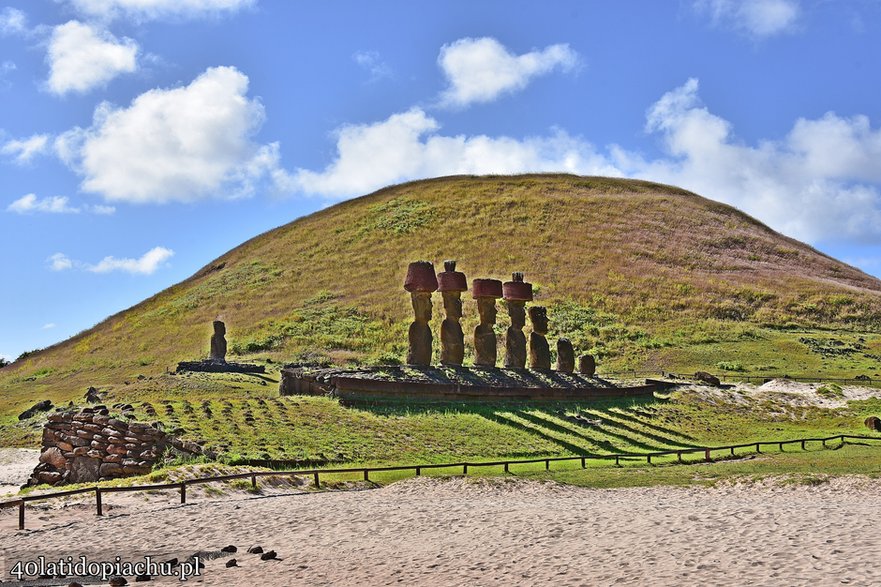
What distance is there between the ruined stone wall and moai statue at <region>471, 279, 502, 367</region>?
1850 cm

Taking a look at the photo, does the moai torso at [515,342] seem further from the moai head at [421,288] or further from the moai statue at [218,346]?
the moai statue at [218,346]

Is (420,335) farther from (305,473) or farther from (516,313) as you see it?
(305,473)

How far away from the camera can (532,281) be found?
78.1 meters

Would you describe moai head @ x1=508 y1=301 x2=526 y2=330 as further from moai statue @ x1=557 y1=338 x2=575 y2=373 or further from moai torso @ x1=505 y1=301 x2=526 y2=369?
moai statue @ x1=557 y1=338 x2=575 y2=373

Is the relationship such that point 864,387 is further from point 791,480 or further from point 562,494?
point 562,494

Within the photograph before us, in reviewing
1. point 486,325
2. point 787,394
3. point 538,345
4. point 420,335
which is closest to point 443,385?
point 420,335

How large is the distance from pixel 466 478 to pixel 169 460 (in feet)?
22.5

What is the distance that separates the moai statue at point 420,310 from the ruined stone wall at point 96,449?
47.5 feet

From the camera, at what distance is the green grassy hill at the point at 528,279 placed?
57.9 meters

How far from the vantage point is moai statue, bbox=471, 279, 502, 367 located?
38.9 meters

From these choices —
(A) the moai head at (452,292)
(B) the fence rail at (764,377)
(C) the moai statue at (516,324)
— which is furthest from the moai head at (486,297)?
(B) the fence rail at (764,377)

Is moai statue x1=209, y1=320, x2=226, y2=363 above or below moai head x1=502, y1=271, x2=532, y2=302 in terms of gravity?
below

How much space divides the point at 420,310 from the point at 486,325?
4138mm

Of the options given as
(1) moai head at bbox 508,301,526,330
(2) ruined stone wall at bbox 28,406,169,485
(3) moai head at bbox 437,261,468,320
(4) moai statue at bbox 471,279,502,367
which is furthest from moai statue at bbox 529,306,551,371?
(2) ruined stone wall at bbox 28,406,169,485
